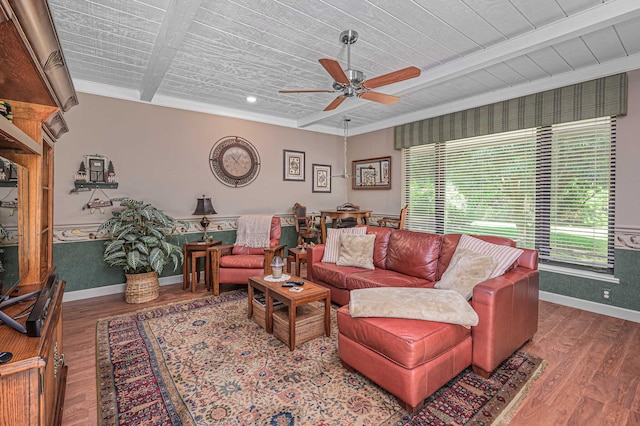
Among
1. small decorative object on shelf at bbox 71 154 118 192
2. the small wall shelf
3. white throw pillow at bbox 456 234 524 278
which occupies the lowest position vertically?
white throw pillow at bbox 456 234 524 278

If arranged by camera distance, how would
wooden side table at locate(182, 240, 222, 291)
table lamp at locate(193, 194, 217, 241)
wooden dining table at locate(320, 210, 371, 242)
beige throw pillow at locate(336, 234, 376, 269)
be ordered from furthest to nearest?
wooden dining table at locate(320, 210, 371, 242), table lamp at locate(193, 194, 217, 241), wooden side table at locate(182, 240, 222, 291), beige throw pillow at locate(336, 234, 376, 269)

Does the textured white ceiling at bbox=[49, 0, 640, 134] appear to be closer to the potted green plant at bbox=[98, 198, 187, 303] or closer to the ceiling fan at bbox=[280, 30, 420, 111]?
the ceiling fan at bbox=[280, 30, 420, 111]

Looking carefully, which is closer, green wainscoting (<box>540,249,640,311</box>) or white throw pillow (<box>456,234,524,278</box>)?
white throw pillow (<box>456,234,524,278</box>)

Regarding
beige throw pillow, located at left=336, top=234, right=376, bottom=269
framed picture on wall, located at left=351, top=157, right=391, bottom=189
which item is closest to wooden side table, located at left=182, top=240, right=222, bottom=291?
beige throw pillow, located at left=336, top=234, right=376, bottom=269

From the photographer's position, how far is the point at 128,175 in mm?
4055

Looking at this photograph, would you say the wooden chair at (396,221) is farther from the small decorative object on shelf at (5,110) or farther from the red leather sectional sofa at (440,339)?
the small decorative object on shelf at (5,110)

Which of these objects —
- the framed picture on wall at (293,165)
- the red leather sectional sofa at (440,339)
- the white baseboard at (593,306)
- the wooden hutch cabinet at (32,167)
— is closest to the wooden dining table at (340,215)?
the framed picture on wall at (293,165)

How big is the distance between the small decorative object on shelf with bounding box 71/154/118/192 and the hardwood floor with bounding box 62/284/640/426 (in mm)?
1488

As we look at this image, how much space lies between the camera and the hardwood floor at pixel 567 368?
Result: 1821mm

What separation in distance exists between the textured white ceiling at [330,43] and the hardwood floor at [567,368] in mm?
2596

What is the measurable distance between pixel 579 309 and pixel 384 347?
2.99 meters

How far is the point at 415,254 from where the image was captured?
10.7 ft

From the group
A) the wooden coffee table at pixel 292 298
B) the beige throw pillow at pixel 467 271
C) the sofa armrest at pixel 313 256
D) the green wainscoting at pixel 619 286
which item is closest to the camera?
the beige throw pillow at pixel 467 271

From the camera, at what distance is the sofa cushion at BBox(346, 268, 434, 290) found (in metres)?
3.00
